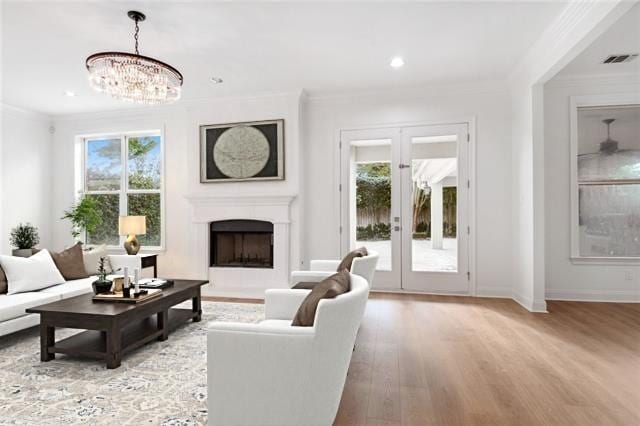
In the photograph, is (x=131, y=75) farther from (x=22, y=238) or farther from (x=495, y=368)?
(x=22, y=238)

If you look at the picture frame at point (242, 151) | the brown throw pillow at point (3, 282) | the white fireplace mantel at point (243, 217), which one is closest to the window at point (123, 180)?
the white fireplace mantel at point (243, 217)

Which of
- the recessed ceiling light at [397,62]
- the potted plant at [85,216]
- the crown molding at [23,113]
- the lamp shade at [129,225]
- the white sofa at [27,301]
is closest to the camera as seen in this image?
the white sofa at [27,301]

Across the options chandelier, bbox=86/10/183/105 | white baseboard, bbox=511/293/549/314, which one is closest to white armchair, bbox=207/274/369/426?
chandelier, bbox=86/10/183/105

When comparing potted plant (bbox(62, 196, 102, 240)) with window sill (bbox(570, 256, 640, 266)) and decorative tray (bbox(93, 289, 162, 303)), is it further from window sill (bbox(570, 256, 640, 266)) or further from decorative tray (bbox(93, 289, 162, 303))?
window sill (bbox(570, 256, 640, 266))

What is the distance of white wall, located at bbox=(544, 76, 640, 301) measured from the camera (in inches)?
180

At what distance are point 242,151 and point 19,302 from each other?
3148 millimetres

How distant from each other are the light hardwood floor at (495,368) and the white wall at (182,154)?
236 cm

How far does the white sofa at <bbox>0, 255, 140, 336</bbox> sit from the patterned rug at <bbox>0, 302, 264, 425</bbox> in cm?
19

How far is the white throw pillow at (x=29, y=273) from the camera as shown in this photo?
350 centimetres

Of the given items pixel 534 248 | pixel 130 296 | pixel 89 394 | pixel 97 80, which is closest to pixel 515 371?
pixel 534 248

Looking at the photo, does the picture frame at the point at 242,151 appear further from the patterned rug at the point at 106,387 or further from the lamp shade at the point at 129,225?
the patterned rug at the point at 106,387

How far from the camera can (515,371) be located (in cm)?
259

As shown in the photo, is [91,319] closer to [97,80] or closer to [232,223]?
[97,80]

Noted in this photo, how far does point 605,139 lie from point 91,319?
19.8 ft
